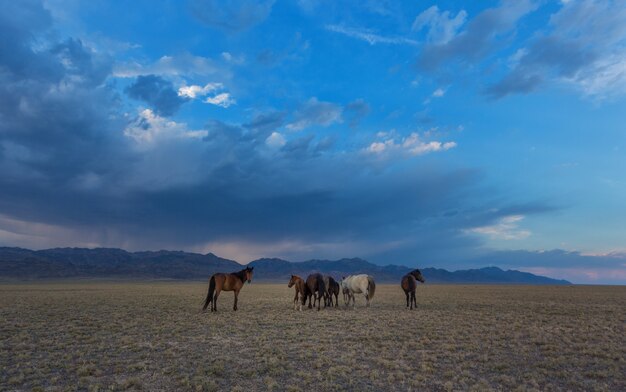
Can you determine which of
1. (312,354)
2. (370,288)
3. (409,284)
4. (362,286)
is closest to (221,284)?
(362,286)

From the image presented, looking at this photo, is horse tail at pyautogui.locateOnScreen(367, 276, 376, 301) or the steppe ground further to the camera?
horse tail at pyautogui.locateOnScreen(367, 276, 376, 301)

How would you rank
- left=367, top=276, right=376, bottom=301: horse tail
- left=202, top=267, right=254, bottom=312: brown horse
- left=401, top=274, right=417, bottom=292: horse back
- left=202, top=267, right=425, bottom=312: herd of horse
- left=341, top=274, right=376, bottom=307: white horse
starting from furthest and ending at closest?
left=367, top=276, right=376, bottom=301: horse tail < left=341, top=274, right=376, bottom=307: white horse < left=401, top=274, right=417, bottom=292: horse back < left=202, top=267, right=425, bottom=312: herd of horse < left=202, top=267, right=254, bottom=312: brown horse

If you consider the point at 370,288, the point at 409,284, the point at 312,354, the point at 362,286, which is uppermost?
the point at 409,284

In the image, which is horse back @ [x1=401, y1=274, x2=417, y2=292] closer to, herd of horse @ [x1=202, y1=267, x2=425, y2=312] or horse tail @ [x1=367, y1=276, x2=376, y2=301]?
herd of horse @ [x1=202, y1=267, x2=425, y2=312]

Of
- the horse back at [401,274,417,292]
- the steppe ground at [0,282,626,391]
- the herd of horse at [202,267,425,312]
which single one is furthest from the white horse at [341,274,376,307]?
the steppe ground at [0,282,626,391]

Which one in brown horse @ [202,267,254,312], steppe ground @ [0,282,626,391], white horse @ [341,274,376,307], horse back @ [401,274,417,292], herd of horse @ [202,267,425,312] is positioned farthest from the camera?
white horse @ [341,274,376,307]

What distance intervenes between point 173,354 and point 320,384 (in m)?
4.62

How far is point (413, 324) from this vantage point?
16.5 m

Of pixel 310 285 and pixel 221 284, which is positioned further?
pixel 310 285

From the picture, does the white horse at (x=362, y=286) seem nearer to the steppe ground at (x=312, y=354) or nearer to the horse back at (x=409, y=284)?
the horse back at (x=409, y=284)

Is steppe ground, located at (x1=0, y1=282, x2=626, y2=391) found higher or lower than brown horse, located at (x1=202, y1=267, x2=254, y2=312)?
lower

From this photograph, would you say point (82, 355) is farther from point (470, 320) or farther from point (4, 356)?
point (470, 320)

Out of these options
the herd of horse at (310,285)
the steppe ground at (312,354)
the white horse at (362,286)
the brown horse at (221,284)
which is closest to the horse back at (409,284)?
the herd of horse at (310,285)

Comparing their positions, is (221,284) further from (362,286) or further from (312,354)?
(312,354)
